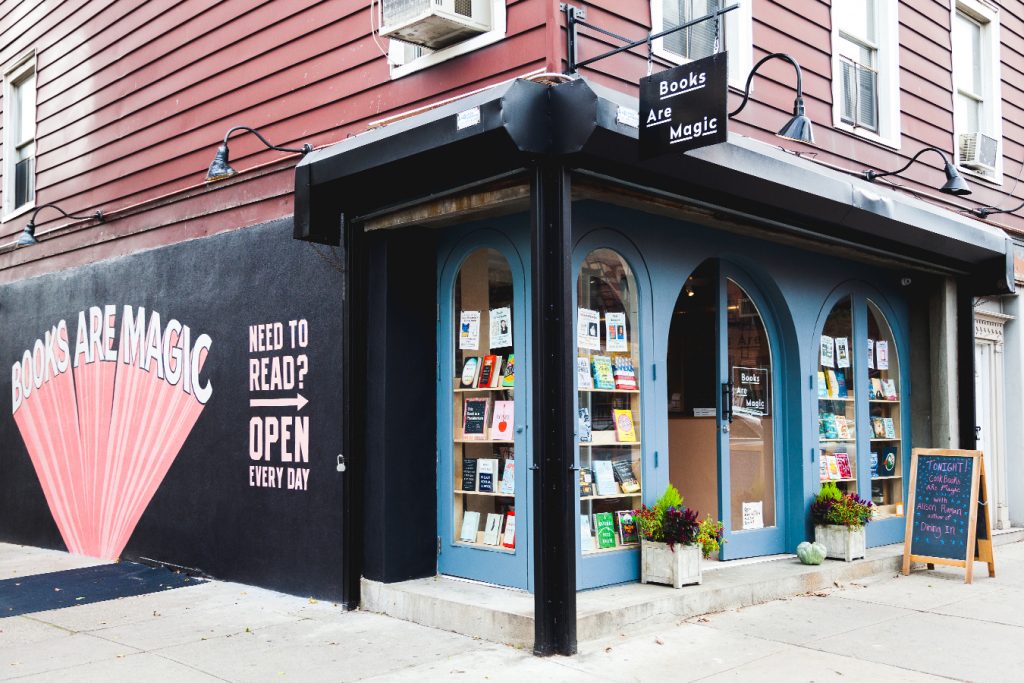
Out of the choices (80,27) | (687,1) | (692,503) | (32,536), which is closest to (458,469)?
(692,503)

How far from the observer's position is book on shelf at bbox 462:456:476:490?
298 inches

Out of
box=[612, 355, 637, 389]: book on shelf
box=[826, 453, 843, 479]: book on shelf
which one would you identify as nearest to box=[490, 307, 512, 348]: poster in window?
box=[612, 355, 637, 389]: book on shelf

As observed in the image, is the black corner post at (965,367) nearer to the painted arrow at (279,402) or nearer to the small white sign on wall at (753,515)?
the small white sign on wall at (753,515)

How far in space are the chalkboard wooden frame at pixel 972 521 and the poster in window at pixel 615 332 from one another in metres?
3.27

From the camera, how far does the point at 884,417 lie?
10125 mm

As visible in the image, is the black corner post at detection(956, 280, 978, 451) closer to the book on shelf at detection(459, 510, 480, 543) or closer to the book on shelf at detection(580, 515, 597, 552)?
the book on shelf at detection(580, 515, 597, 552)

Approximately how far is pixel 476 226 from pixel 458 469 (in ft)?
6.15

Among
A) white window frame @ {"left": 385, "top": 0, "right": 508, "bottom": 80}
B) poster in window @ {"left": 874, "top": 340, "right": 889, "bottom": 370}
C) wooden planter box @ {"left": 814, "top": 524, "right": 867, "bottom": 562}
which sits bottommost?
wooden planter box @ {"left": 814, "top": 524, "right": 867, "bottom": 562}

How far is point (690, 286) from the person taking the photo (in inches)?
359

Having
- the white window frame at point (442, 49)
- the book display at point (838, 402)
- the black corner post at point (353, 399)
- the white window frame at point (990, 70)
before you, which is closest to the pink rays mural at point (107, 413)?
the black corner post at point (353, 399)

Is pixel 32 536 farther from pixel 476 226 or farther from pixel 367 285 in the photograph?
pixel 476 226

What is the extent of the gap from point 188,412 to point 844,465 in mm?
6234

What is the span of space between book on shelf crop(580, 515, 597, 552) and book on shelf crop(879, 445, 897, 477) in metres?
4.17

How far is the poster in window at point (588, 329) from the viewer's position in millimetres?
7305
